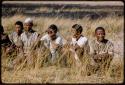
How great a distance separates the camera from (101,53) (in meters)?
6.34

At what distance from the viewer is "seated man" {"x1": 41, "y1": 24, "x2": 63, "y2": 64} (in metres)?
6.56

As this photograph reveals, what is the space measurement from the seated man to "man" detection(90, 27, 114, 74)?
1.79 ft

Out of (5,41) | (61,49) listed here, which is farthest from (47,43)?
(5,41)

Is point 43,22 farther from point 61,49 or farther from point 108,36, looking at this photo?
point 61,49

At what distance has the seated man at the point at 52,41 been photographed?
21.5 ft

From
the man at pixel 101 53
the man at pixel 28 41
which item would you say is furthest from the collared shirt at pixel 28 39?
the man at pixel 101 53

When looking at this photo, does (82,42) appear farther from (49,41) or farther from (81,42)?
(49,41)

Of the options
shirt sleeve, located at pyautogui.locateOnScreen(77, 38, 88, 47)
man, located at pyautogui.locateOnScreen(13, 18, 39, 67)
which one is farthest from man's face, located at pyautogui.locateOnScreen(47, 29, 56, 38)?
shirt sleeve, located at pyautogui.locateOnScreen(77, 38, 88, 47)

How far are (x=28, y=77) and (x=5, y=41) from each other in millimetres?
954

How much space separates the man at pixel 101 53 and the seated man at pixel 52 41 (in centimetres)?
55

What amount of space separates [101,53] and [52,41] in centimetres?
83

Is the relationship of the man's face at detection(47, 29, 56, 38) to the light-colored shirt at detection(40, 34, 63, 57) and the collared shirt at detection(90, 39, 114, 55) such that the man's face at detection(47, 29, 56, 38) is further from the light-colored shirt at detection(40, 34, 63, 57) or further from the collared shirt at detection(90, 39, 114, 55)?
the collared shirt at detection(90, 39, 114, 55)

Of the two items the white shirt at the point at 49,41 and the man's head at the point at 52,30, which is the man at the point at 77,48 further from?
the man's head at the point at 52,30

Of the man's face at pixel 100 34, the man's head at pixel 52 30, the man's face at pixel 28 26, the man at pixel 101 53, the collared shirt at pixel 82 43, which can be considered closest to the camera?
the man at pixel 101 53
